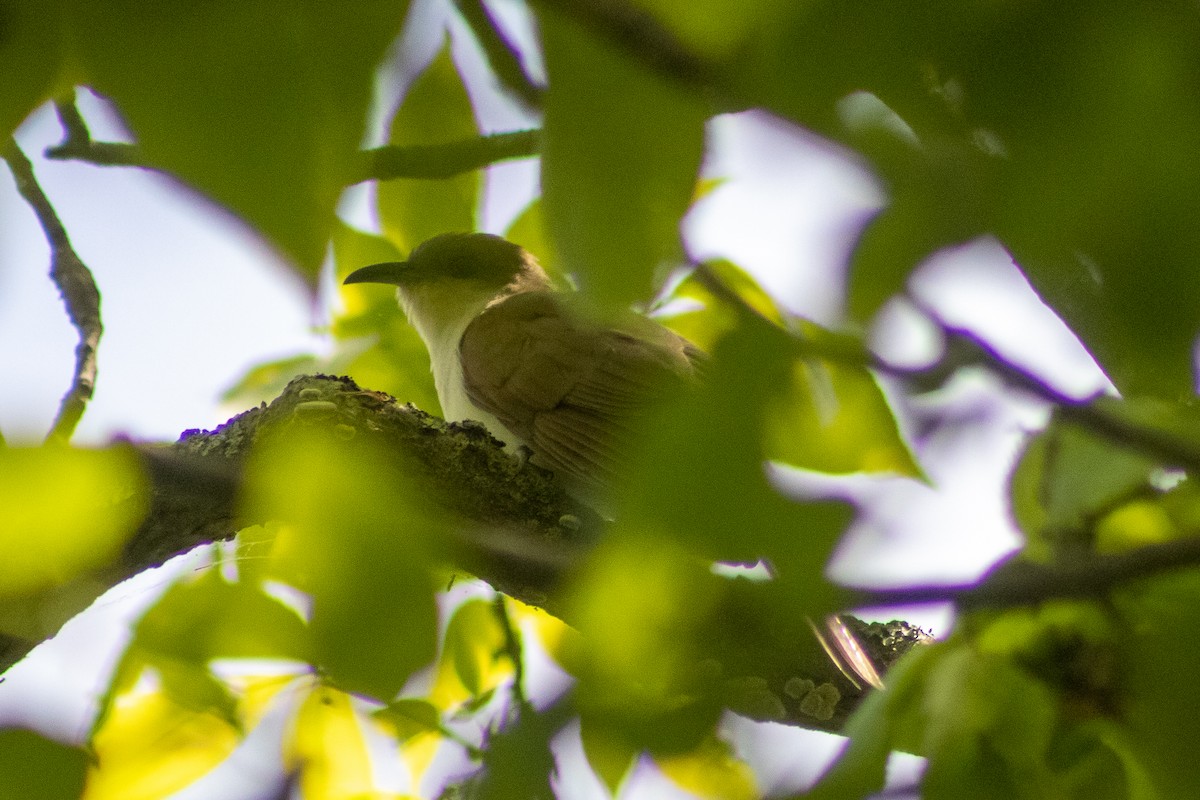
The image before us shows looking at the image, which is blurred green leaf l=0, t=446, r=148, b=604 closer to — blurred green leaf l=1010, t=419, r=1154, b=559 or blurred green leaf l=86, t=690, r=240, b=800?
blurred green leaf l=86, t=690, r=240, b=800

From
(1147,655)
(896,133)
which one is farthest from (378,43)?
(1147,655)

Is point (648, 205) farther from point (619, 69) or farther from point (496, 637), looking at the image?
point (496, 637)

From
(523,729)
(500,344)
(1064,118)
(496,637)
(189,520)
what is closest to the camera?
(1064,118)

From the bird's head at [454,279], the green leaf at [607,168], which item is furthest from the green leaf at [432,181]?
the bird's head at [454,279]

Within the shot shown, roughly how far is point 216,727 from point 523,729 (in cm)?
44

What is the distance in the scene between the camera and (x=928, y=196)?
0.48 m

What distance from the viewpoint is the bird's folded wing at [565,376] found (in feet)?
9.43

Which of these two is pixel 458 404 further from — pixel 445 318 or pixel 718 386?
pixel 718 386

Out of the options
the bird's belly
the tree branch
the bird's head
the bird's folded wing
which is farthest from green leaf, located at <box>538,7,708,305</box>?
the bird's head

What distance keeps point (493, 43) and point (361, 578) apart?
0.33m

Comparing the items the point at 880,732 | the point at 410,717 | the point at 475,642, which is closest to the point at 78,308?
the point at 475,642

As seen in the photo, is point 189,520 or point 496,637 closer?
point 496,637

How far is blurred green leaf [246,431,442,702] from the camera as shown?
542 mm

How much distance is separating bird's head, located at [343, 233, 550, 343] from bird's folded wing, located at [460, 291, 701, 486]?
46cm
